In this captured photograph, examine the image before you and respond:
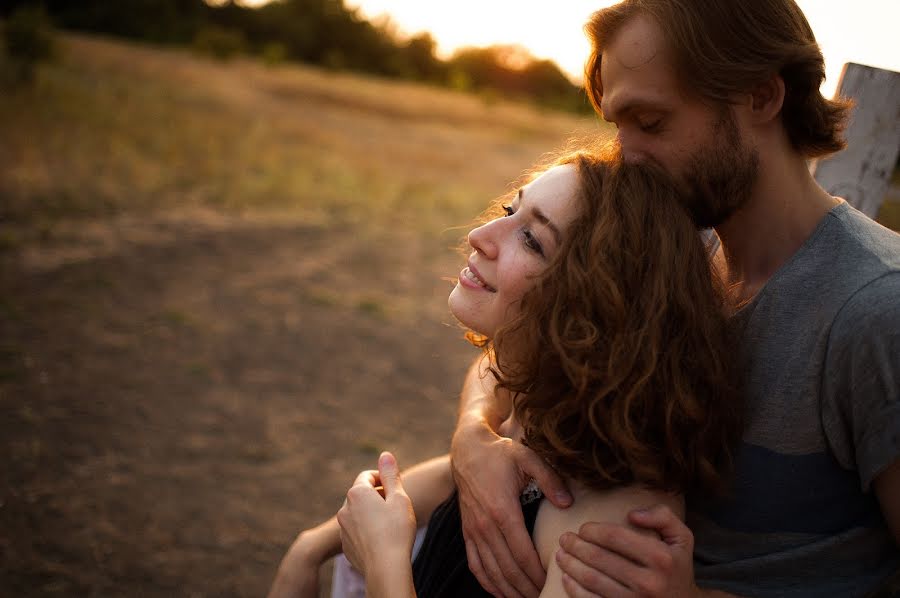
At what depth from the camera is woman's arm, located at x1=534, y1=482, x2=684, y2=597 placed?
168cm

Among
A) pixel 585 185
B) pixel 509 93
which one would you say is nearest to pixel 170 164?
pixel 585 185

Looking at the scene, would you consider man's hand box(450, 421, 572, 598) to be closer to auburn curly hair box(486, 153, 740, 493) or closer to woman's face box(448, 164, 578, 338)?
auburn curly hair box(486, 153, 740, 493)

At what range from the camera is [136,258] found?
7246 mm

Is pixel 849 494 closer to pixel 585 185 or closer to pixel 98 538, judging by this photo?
pixel 585 185

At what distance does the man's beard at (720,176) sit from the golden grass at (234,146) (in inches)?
18.2

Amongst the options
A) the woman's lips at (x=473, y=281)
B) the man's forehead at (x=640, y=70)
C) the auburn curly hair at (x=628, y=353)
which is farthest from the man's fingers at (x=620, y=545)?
the man's forehead at (x=640, y=70)

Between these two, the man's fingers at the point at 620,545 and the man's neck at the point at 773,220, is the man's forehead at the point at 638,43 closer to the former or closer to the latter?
the man's neck at the point at 773,220

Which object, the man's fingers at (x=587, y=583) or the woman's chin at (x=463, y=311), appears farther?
the woman's chin at (x=463, y=311)

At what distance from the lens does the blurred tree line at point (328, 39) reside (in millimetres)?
37969

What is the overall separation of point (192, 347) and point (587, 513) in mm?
4560

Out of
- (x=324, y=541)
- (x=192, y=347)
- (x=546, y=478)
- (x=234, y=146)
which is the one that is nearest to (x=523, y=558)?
(x=546, y=478)

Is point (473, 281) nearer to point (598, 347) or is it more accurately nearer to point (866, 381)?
point (598, 347)

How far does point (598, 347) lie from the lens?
1.75 metres

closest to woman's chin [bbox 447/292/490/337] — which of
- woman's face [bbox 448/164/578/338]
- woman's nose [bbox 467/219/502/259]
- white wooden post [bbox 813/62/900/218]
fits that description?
woman's face [bbox 448/164/578/338]
